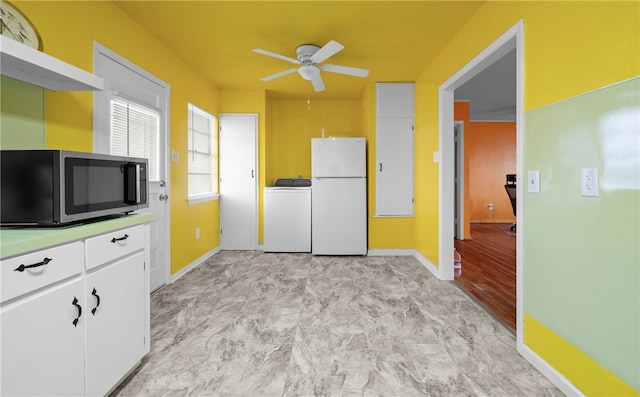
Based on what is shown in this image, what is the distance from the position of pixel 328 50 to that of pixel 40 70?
6.39ft

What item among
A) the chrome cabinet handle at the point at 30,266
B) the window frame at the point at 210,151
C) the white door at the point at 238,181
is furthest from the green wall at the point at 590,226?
the white door at the point at 238,181

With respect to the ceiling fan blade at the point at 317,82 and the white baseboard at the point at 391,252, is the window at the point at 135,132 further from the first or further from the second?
the white baseboard at the point at 391,252

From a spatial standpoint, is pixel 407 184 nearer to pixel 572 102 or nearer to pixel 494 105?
pixel 572 102

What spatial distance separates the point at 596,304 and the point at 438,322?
44.1 inches

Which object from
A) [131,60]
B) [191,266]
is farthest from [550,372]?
[131,60]

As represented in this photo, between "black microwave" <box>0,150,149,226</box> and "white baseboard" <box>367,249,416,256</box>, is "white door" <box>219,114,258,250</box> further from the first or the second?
"black microwave" <box>0,150,149,226</box>

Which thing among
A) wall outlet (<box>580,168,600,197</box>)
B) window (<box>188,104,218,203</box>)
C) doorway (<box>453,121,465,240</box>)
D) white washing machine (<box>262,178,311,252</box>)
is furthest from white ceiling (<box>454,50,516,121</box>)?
window (<box>188,104,218,203</box>)

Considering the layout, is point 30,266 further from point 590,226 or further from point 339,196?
point 339,196

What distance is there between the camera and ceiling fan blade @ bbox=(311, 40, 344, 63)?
2.51 m

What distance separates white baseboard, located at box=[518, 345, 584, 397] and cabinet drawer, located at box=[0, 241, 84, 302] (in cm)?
229

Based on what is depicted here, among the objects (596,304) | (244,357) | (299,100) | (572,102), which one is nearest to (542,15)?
(572,102)

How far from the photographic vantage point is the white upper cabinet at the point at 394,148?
4258 mm

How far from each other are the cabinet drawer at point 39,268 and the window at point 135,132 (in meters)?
1.42

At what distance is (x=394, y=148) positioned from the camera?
429 centimetres
